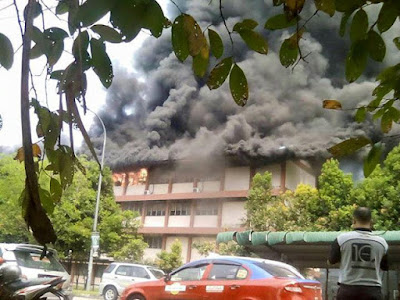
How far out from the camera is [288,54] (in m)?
0.96

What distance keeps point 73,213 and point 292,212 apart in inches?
198

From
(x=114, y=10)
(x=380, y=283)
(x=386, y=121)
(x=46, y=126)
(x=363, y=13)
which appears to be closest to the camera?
(x=114, y=10)

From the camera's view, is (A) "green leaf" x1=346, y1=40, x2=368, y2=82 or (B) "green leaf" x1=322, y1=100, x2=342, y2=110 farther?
(B) "green leaf" x1=322, y1=100, x2=342, y2=110

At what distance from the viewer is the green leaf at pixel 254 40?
800mm

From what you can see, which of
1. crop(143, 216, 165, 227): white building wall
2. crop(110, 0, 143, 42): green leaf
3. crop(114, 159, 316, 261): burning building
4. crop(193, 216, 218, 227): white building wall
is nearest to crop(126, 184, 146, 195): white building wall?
crop(114, 159, 316, 261): burning building

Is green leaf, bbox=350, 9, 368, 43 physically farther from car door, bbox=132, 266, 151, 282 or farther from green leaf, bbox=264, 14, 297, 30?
car door, bbox=132, 266, 151, 282

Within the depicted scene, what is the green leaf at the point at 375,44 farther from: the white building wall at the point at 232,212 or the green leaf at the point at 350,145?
the white building wall at the point at 232,212

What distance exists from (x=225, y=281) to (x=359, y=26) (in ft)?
10.4

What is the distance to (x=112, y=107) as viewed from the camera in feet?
68.7

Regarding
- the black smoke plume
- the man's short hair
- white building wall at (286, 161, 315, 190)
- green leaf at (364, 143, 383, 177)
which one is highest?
the black smoke plume

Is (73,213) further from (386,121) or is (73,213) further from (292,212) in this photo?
(386,121)

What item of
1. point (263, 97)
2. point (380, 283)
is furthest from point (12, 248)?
point (263, 97)

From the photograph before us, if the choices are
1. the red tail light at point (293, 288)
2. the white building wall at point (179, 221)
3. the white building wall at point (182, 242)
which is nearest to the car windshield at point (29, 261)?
the red tail light at point (293, 288)

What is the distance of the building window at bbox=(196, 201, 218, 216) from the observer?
1375cm
